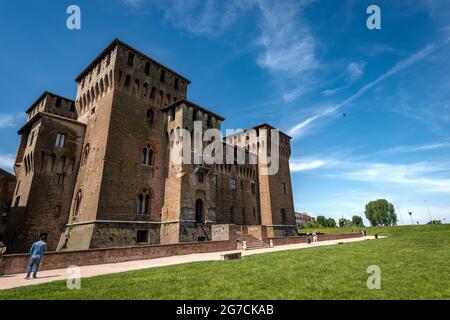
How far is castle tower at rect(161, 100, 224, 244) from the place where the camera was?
2330 centimetres

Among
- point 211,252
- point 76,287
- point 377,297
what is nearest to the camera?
point 377,297

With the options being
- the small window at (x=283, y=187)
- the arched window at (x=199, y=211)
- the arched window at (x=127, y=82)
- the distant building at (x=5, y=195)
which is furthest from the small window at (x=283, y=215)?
the distant building at (x=5, y=195)

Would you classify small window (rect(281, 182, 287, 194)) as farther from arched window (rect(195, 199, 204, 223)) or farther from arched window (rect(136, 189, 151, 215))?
arched window (rect(136, 189, 151, 215))

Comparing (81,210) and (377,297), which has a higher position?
(81,210)

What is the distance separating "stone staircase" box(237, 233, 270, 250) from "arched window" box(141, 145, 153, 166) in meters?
12.0

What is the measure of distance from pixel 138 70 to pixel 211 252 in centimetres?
1998

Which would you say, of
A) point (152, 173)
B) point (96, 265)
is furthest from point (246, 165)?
point (96, 265)

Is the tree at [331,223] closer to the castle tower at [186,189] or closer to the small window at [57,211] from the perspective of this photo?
the castle tower at [186,189]

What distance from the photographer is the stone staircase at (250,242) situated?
2357 cm

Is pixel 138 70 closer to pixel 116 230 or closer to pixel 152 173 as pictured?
pixel 152 173

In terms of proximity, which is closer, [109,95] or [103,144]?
[103,144]

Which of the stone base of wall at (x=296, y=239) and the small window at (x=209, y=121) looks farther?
the small window at (x=209, y=121)

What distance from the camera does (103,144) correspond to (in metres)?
22.9

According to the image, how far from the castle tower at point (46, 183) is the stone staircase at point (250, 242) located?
17.2 metres
